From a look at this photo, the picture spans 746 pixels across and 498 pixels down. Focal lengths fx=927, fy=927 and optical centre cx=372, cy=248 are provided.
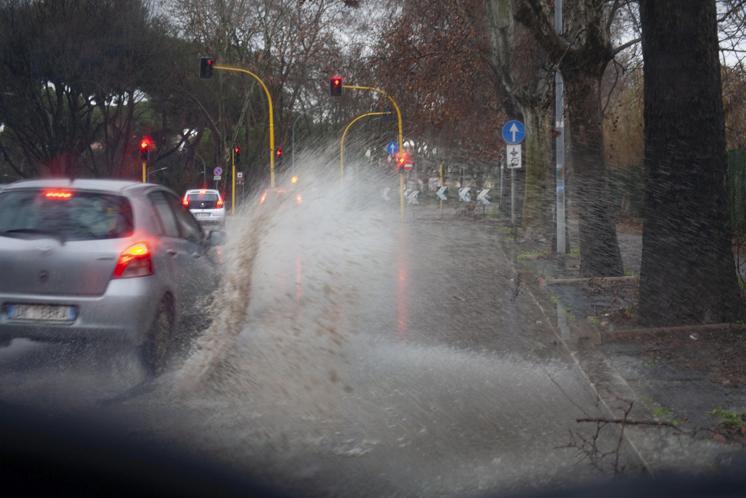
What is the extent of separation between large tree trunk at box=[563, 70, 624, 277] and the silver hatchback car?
8408 mm

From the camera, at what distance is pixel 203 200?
101 feet

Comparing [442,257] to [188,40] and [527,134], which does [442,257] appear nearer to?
[527,134]

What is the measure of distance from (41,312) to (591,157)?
418 inches

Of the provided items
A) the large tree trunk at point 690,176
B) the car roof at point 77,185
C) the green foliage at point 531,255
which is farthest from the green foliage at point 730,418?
the green foliage at point 531,255

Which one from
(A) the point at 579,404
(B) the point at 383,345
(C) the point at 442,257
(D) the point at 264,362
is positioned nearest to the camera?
(A) the point at 579,404

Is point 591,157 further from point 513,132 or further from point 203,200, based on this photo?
point 203,200

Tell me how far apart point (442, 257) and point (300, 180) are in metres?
4.35

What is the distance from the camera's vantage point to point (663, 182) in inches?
356

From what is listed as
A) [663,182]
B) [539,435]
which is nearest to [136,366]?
[539,435]

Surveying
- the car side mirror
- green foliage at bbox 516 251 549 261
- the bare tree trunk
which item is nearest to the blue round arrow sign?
the bare tree trunk

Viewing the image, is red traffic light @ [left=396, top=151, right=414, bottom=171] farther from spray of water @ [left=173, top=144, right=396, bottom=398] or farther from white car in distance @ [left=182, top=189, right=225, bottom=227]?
spray of water @ [left=173, top=144, right=396, bottom=398]

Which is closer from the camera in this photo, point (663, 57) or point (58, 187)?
point (58, 187)

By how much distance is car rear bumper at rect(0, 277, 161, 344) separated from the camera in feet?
22.2

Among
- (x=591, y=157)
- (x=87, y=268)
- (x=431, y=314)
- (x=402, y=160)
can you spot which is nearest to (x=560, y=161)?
(x=591, y=157)
